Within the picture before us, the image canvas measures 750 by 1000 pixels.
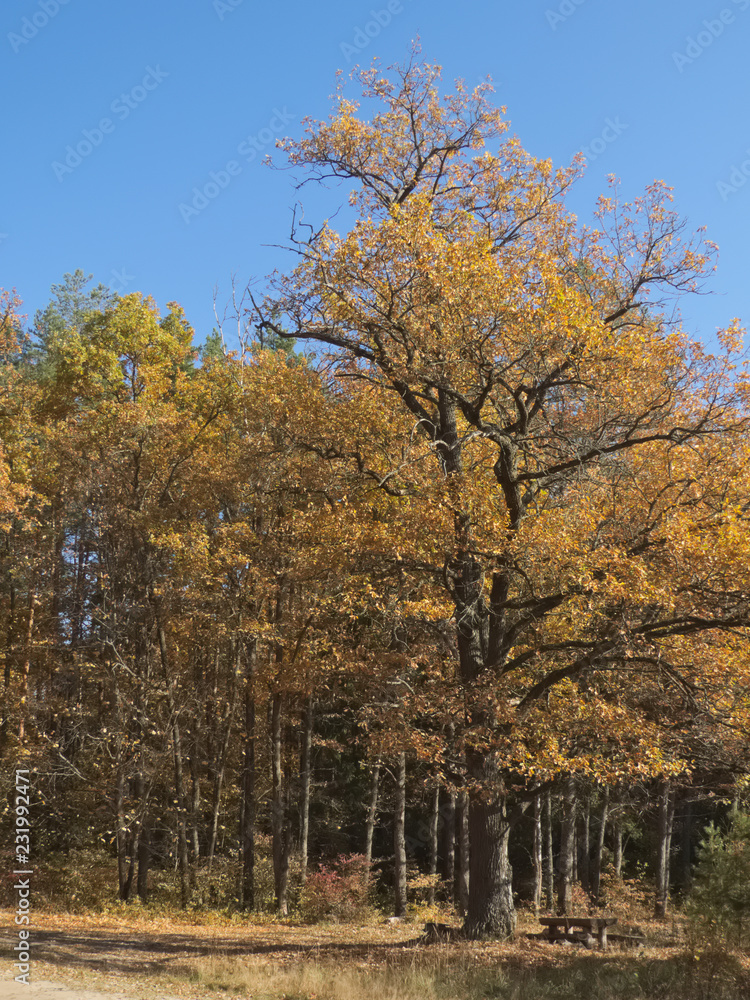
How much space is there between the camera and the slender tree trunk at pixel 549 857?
934 inches

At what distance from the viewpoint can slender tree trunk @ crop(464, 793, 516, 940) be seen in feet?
42.5

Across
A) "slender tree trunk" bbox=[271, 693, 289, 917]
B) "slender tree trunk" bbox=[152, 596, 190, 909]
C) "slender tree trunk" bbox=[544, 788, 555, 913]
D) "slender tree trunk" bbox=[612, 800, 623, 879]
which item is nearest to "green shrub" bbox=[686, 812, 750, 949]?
"slender tree trunk" bbox=[544, 788, 555, 913]

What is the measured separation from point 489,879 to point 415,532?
6.07 metres

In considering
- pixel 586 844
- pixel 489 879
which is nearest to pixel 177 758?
pixel 489 879

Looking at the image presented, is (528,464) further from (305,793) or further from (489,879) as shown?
(305,793)

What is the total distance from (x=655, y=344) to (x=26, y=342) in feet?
97.2

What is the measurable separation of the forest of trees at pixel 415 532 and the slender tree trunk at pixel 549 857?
157cm

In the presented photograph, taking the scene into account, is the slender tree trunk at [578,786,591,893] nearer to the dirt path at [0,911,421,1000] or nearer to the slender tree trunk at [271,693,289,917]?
the dirt path at [0,911,421,1000]

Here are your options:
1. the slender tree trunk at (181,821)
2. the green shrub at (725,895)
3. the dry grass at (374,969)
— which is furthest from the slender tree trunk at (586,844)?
the green shrub at (725,895)

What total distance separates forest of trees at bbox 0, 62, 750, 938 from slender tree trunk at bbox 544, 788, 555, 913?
61.8 inches

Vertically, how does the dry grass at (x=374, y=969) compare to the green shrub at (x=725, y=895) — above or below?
below

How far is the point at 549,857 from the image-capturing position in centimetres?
2684

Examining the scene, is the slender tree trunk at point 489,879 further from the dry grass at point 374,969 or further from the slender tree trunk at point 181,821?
the slender tree trunk at point 181,821

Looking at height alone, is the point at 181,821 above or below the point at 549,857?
above
